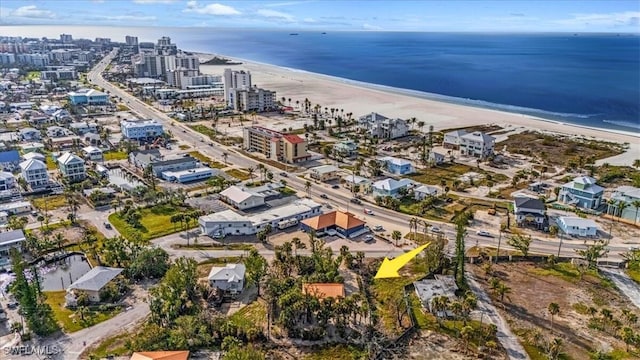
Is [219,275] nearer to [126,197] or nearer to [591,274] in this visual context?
[126,197]

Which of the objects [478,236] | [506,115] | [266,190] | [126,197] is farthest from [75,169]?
[506,115]

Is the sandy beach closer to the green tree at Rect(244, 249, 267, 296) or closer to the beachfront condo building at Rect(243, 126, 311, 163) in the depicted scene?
the beachfront condo building at Rect(243, 126, 311, 163)

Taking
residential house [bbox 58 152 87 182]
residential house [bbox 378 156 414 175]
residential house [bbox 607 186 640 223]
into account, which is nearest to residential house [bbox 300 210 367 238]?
residential house [bbox 378 156 414 175]

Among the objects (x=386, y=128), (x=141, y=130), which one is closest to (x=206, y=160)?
(x=141, y=130)

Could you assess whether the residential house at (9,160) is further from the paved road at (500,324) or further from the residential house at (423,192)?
the paved road at (500,324)

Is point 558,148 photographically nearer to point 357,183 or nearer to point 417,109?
point 417,109

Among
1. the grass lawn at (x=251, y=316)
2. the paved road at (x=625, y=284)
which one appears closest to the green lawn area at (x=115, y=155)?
the grass lawn at (x=251, y=316)
